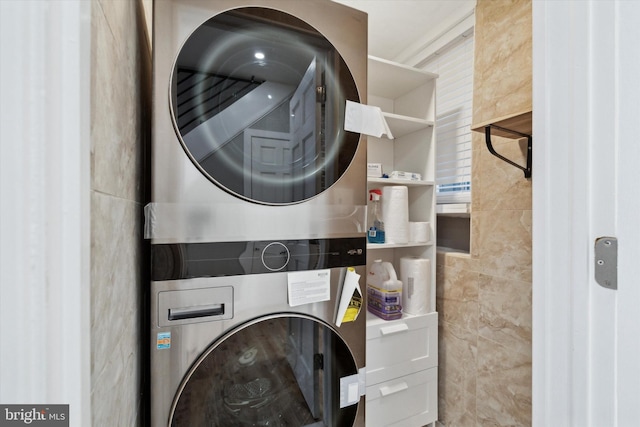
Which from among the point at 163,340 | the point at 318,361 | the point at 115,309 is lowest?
the point at 318,361

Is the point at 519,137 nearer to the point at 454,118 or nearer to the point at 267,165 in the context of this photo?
the point at 454,118

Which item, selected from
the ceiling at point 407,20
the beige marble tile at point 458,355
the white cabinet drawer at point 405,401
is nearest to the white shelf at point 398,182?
the beige marble tile at point 458,355

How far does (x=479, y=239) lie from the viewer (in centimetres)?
135

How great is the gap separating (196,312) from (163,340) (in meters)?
0.09

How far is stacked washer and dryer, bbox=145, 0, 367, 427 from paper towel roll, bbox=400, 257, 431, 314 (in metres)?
0.65

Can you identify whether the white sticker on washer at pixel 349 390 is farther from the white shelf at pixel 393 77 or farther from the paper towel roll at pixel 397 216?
the white shelf at pixel 393 77

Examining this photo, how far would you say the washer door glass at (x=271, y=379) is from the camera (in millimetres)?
708

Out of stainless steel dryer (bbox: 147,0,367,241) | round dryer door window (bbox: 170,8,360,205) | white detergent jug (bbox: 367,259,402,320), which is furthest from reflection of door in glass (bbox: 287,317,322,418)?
white detergent jug (bbox: 367,259,402,320)

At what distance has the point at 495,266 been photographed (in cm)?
127

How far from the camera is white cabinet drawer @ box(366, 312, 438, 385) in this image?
131 cm

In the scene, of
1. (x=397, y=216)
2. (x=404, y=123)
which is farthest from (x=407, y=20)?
(x=397, y=216)
